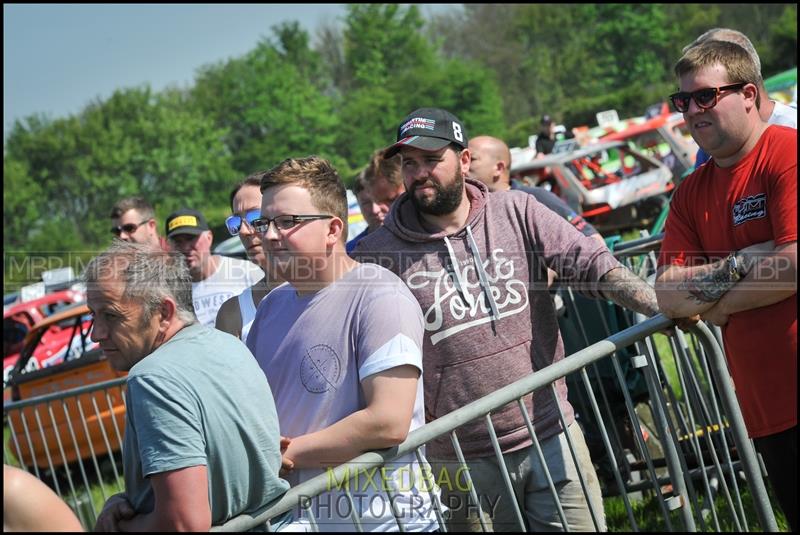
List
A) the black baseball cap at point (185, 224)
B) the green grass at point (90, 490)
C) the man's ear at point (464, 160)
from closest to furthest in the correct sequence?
the man's ear at point (464, 160)
the black baseball cap at point (185, 224)
the green grass at point (90, 490)

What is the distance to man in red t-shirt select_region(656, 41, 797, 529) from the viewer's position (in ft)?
9.37

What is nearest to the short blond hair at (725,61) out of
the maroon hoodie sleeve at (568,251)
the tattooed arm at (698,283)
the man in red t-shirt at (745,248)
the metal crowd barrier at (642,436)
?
the man in red t-shirt at (745,248)

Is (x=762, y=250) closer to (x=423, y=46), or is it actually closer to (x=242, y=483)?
(x=242, y=483)

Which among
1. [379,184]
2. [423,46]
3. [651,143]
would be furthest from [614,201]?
[423,46]

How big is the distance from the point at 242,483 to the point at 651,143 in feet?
57.5

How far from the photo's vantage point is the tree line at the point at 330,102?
5916cm

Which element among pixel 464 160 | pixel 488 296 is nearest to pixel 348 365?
pixel 488 296

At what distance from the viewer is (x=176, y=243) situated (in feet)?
19.9

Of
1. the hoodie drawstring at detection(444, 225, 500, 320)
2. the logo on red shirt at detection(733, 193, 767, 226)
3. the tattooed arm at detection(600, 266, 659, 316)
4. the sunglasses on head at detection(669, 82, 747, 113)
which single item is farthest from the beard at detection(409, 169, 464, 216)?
the logo on red shirt at detection(733, 193, 767, 226)

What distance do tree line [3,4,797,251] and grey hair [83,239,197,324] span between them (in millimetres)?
53380

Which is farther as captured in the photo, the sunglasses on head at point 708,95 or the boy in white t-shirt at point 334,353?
the sunglasses on head at point 708,95

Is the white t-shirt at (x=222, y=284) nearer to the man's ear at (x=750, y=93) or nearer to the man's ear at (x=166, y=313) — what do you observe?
the man's ear at (x=166, y=313)

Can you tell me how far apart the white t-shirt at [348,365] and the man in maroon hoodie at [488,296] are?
60cm

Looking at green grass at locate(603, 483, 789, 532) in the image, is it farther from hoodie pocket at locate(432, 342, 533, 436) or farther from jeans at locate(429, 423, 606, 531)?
hoodie pocket at locate(432, 342, 533, 436)
